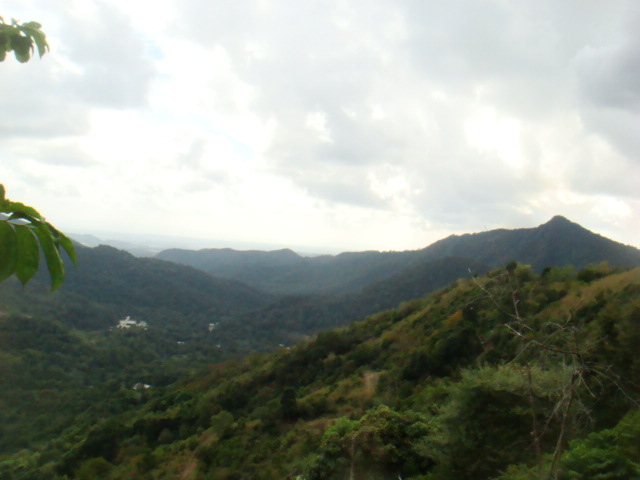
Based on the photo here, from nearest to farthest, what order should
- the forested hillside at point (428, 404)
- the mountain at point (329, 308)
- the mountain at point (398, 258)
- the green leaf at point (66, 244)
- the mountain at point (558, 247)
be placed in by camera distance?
the green leaf at point (66, 244) → the forested hillside at point (428, 404) → the mountain at point (558, 247) → the mountain at point (398, 258) → the mountain at point (329, 308)

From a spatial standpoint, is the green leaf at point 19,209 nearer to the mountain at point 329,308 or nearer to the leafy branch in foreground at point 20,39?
the leafy branch in foreground at point 20,39

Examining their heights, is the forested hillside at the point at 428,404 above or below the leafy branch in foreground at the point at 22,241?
below

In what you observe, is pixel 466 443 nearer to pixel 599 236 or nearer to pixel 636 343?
pixel 636 343

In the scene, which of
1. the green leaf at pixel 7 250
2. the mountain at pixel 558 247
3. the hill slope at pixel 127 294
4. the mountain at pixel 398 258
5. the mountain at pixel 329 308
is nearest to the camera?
the green leaf at pixel 7 250

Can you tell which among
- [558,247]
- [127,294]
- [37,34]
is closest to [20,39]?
[37,34]

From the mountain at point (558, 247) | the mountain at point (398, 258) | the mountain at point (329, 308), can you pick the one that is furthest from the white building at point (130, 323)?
the mountain at point (558, 247)

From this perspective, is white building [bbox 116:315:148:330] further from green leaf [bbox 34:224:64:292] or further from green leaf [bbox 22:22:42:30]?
green leaf [bbox 34:224:64:292]

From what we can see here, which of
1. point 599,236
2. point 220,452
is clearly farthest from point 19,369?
point 599,236
